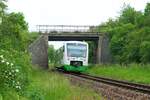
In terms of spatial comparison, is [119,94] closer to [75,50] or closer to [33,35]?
[75,50]

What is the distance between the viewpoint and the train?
56.6 metres

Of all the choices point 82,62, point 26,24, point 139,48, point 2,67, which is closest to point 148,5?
point 139,48

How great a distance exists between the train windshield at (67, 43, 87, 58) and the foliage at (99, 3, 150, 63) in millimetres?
6103

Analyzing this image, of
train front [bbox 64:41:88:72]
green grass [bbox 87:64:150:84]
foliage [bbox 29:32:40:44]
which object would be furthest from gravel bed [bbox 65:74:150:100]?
foliage [bbox 29:32:40:44]

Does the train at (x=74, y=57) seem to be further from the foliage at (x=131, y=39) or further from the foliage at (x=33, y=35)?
the foliage at (x=33, y=35)

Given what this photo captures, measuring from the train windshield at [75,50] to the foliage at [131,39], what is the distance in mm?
6103

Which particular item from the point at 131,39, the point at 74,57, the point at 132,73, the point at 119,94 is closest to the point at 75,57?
the point at 74,57

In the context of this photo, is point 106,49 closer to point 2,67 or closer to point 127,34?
point 127,34

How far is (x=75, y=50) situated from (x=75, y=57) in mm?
875

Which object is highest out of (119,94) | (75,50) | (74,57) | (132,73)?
(75,50)

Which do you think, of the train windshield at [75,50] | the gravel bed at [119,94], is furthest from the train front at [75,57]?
the gravel bed at [119,94]

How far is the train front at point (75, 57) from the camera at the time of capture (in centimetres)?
5656

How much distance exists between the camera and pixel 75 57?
56.9 meters

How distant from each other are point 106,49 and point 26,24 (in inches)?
470
